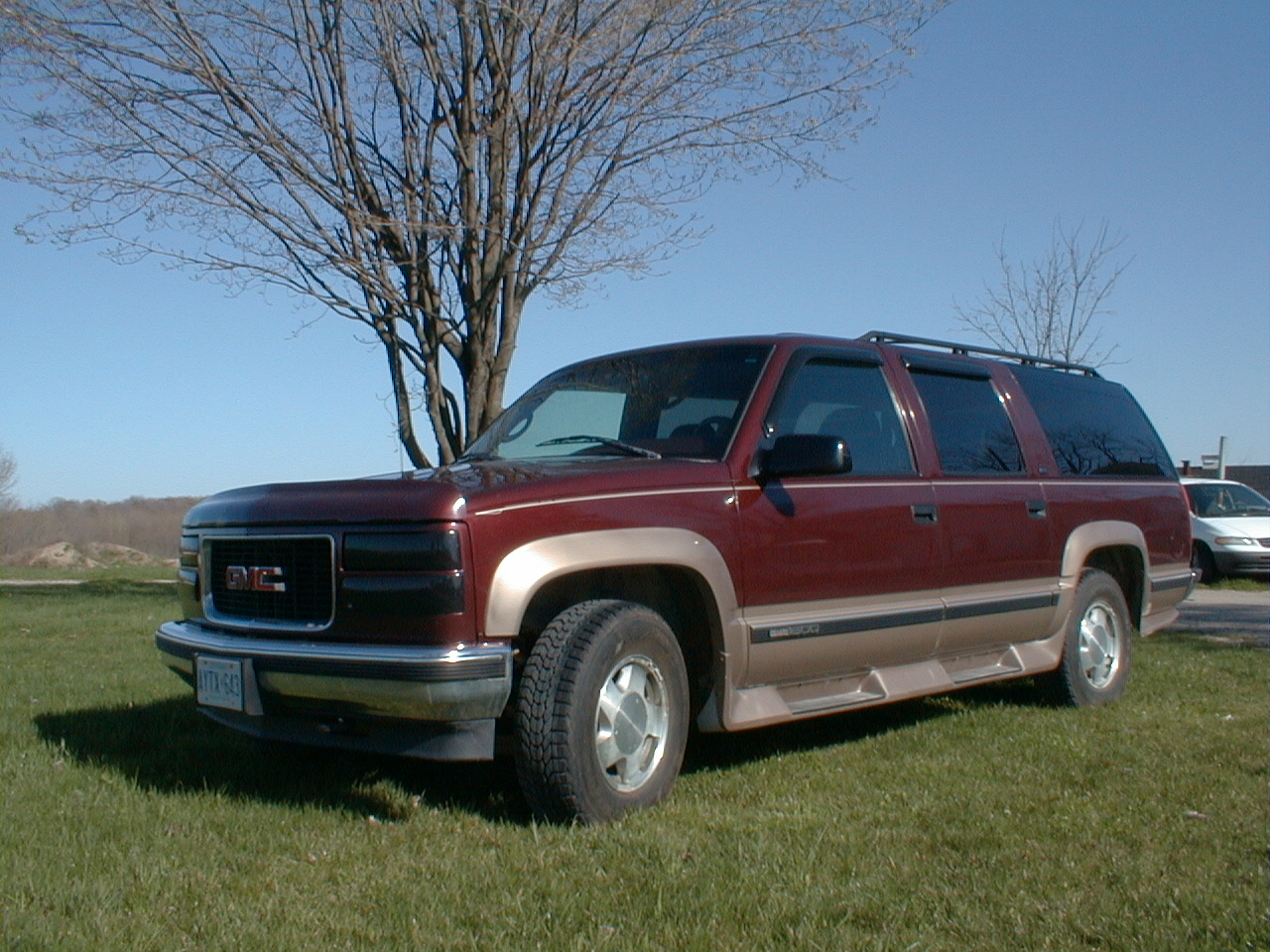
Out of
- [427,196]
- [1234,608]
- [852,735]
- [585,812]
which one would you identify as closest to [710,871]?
[585,812]

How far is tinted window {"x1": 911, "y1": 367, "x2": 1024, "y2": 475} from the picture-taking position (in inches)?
241

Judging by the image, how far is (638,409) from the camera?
564 centimetres

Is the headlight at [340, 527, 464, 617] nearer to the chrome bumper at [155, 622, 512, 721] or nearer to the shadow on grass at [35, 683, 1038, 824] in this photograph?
the chrome bumper at [155, 622, 512, 721]

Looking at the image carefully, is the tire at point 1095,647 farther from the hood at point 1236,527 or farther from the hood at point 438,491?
the hood at point 1236,527

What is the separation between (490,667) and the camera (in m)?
4.05

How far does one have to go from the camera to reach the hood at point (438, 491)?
13.6 feet

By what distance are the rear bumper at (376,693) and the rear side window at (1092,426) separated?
3941 millimetres

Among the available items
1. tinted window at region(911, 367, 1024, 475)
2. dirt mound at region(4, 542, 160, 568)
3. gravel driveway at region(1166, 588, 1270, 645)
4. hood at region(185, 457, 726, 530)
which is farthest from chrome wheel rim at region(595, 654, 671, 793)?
dirt mound at region(4, 542, 160, 568)

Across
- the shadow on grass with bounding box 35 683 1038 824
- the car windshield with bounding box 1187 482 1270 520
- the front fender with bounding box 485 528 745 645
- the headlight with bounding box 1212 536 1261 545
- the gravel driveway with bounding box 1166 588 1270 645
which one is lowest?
the gravel driveway with bounding box 1166 588 1270 645

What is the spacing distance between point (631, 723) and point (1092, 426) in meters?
3.99

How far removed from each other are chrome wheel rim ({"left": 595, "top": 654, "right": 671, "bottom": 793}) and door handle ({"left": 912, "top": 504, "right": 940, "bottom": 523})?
1.66 m

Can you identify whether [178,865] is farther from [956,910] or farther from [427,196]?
[427,196]

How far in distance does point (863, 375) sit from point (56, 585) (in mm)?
15922

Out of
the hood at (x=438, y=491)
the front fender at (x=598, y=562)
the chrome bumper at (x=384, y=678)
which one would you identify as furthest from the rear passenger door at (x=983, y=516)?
the chrome bumper at (x=384, y=678)
